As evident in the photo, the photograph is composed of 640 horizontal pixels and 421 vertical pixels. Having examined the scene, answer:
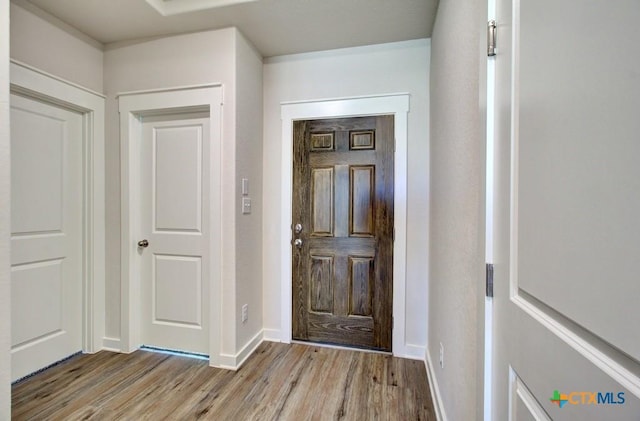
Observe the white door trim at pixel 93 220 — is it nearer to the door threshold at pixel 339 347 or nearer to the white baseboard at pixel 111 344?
the white baseboard at pixel 111 344

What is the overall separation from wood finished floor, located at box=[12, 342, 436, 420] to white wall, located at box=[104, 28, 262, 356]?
269 millimetres

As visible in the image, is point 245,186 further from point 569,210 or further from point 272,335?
point 569,210

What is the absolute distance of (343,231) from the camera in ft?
7.86

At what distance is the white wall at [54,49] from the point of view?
70.9 inches

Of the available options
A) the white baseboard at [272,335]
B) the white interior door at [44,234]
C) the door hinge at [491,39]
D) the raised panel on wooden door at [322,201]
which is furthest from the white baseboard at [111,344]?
the door hinge at [491,39]

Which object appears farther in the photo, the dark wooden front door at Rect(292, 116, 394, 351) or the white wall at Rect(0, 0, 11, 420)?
the dark wooden front door at Rect(292, 116, 394, 351)

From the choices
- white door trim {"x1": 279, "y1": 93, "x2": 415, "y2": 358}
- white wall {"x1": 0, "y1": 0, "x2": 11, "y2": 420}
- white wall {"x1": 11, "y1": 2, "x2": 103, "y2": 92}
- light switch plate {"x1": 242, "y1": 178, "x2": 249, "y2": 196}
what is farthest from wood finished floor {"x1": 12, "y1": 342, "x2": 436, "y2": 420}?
white wall {"x1": 11, "y1": 2, "x2": 103, "y2": 92}

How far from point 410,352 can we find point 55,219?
2.93m

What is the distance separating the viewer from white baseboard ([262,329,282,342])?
2514mm

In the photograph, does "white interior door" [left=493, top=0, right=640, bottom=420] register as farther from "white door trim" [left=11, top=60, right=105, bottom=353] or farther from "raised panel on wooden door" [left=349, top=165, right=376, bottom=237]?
"white door trim" [left=11, top=60, right=105, bottom=353]

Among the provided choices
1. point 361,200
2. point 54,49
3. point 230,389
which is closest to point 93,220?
point 54,49

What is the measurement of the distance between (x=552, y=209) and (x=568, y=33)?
12.4 inches

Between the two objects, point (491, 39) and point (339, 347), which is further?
point (339, 347)

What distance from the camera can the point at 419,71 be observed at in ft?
7.41
